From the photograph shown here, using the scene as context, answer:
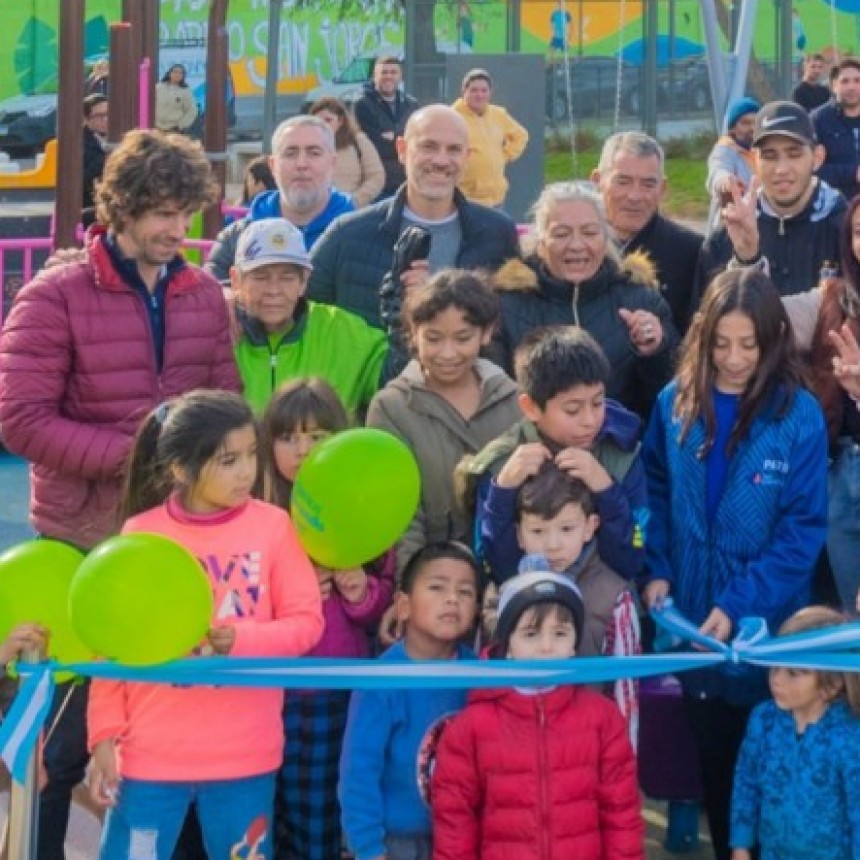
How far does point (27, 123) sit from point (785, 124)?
1688cm

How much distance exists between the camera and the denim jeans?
4617 mm

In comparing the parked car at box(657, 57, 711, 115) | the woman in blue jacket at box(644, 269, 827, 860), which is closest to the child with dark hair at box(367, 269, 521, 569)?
the woman in blue jacket at box(644, 269, 827, 860)

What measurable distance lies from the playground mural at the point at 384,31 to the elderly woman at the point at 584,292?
17.1 m

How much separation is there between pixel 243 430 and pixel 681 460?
1189 millimetres

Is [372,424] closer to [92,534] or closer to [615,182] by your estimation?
[92,534]

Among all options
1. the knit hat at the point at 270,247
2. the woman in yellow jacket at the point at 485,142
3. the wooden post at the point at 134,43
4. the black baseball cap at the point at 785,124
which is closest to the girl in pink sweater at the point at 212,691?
the knit hat at the point at 270,247

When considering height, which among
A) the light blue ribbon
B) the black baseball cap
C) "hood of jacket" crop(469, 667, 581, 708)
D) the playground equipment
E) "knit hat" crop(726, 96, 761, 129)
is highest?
the playground equipment

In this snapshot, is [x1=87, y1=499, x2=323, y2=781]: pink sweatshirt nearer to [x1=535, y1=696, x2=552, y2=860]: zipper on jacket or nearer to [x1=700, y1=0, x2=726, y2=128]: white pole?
[x1=535, y1=696, x2=552, y2=860]: zipper on jacket

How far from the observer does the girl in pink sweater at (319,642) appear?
456 centimetres

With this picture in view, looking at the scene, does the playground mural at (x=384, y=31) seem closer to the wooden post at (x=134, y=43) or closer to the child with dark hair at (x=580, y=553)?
the wooden post at (x=134, y=43)

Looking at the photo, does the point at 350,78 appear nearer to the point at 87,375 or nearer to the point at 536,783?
the point at 87,375

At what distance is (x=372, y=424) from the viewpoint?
479cm

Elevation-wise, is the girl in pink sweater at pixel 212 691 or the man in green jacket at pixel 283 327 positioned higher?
the man in green jacket at pixel 283 327

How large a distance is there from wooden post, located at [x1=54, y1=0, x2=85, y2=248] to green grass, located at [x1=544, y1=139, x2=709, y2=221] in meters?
13.5
